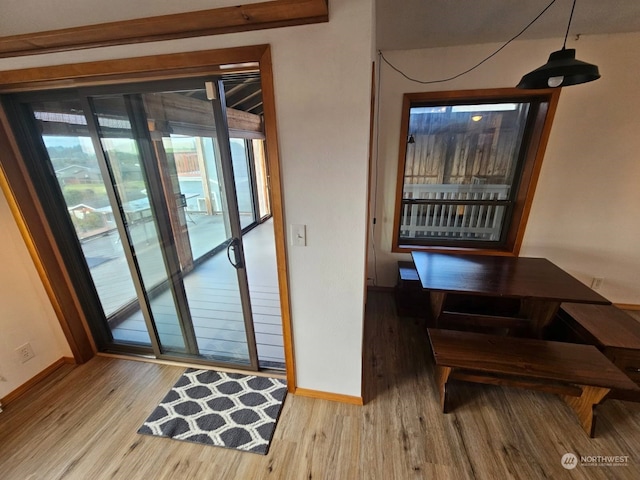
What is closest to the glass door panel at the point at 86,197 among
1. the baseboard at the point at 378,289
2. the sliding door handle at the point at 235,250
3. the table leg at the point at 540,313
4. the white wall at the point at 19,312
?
the white wall at the point at 19,312

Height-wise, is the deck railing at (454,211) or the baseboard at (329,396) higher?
the deck railing at (454,211)

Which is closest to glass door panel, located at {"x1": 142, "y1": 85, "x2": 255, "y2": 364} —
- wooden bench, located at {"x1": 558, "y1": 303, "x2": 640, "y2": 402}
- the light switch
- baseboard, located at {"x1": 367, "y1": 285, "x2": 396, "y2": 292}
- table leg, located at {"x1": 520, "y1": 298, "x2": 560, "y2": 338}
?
the light switch

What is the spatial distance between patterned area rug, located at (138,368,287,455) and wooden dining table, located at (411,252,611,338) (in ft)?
4.41

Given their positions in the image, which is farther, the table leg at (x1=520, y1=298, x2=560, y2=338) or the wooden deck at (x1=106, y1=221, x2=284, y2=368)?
the wooden deck at (x1=106, y1=221, x2=284, y2=368)

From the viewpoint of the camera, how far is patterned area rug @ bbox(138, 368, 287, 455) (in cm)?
152

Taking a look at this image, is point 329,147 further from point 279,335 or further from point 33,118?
point 33,118

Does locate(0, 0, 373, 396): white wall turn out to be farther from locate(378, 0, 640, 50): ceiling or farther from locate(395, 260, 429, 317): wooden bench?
locate(395, 260, 429, 317): wooden bench

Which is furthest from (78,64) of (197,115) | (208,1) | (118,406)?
(118,406)

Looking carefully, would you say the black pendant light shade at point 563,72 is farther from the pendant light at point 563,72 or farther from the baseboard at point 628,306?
the baseboard at point 628,306

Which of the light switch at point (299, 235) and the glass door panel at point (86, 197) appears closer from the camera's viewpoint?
the light switch at point (299, 235)

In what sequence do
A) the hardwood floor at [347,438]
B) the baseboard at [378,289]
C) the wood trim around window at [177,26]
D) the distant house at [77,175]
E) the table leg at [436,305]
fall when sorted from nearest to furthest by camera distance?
the wood trim around window at [177,26], the hardwood floor at [347,438], the distant house at [77,175], the table leg at [436,305], the baseboard at [378,289]

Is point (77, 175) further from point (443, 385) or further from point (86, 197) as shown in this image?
point (443, 385)

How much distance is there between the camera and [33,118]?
1.66m

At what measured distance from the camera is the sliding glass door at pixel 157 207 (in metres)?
1.51
